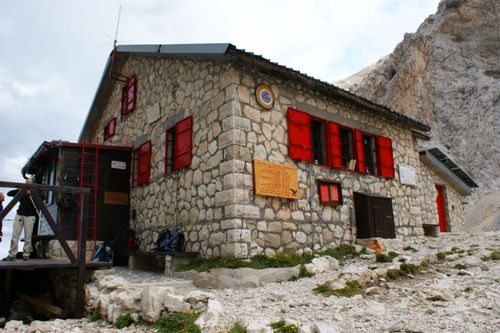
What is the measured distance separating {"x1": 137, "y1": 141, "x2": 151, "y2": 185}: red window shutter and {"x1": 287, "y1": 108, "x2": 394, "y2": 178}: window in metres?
4.28

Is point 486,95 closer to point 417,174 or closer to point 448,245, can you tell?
point 417,174

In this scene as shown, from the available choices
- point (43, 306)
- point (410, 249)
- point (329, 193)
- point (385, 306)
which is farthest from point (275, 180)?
point (43, 306)

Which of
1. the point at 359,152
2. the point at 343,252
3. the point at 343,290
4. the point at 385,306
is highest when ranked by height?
the point at 359,152

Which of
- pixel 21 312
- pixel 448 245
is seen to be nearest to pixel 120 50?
pixel 21 312

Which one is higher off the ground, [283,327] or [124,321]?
[283,327]

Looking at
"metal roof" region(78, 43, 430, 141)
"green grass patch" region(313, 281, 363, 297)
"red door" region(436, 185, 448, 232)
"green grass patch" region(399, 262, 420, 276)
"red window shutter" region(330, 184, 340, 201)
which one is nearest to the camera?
"green grass patch" region(313, 281, 363, 297)

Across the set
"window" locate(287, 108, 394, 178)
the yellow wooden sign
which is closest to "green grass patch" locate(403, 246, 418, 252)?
"window" locate(287, 108, 394, 178)

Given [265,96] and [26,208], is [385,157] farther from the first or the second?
[26,208]

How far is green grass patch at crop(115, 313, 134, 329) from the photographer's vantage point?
546 centimetres

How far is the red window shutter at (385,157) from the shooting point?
11742 millimetres

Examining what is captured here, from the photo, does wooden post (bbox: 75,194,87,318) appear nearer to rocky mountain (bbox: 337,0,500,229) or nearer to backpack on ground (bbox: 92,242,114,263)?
backpack on ground (bbox: 92,242,114,263)

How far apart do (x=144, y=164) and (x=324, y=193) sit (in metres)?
5.14

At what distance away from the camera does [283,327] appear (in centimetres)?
424

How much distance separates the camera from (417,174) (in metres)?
13.2
